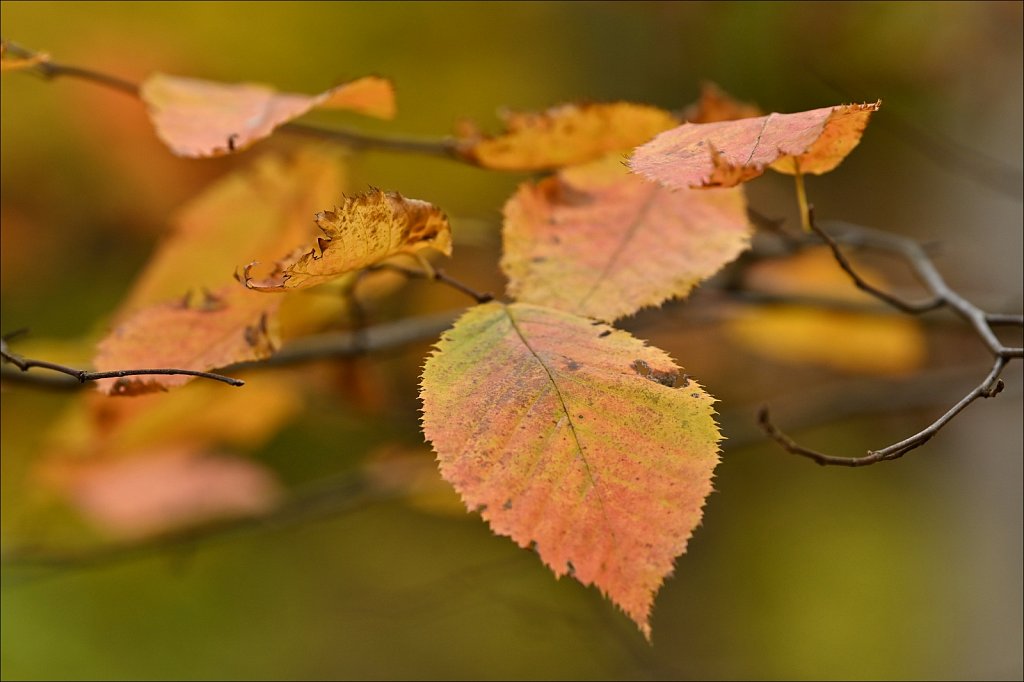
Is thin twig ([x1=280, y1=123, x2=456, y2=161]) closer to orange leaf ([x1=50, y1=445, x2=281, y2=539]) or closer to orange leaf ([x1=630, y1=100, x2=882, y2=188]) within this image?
orange leaf ([x1=630, y1=100, x2=882, y2=188])

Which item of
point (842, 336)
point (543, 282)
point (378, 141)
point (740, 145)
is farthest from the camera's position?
point (842, 336)

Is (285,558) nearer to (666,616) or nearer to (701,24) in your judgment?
(666,616)

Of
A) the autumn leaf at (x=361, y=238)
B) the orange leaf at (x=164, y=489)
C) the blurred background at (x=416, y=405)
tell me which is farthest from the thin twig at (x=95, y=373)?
the orange leaf at (x=164, y=489)

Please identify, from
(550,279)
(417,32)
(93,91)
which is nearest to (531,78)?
(417,32)

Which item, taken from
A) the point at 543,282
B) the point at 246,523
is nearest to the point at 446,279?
the point at 543,282

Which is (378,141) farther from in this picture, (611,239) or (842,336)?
(842,336)

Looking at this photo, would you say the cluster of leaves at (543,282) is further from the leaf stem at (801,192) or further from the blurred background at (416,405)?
the blurred background at (416,405)

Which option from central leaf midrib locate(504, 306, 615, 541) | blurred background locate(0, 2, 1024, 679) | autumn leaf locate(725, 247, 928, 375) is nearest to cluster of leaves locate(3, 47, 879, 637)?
central leaf midrib locate(504, 306, 615, 541)
